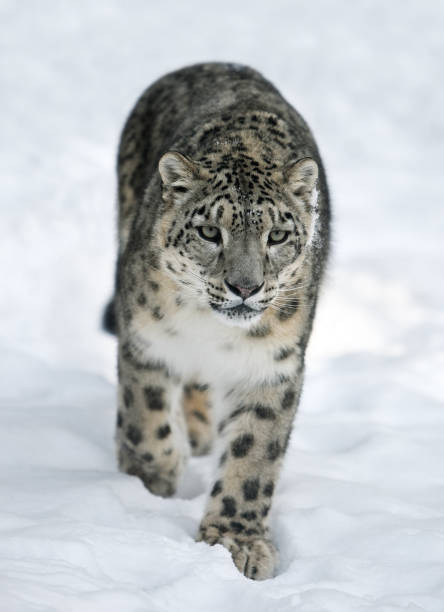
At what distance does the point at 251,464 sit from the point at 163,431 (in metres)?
0.75

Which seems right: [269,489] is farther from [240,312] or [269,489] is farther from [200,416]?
[200,416]

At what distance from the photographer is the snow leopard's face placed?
501 cm

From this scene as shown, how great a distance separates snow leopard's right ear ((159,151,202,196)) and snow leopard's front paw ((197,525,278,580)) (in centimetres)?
167

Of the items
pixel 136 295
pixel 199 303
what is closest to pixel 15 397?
pixel 136 295

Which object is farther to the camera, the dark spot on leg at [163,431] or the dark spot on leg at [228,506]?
the dark spot on leg at [163,431]

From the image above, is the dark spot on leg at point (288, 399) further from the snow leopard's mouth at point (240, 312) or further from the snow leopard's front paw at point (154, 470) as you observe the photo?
the snow leopard's front paw at point (154, 470)

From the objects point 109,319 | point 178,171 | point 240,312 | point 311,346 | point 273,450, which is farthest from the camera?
point 311,346

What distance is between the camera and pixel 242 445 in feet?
18.4

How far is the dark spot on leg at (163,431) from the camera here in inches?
242

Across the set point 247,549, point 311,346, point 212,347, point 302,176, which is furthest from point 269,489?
point 311,346

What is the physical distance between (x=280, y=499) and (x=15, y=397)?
2.21 metres

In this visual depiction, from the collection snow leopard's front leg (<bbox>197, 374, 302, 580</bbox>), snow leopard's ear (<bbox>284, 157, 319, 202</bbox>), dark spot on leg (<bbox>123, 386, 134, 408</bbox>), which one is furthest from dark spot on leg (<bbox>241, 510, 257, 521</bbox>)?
snow leopard's ear (<bbox>284, 157, 319, 202</bbox>)

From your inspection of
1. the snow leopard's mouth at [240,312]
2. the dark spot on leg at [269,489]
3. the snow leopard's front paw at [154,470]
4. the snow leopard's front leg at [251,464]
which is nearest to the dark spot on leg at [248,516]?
the snow leopard's front leg at [251,464]

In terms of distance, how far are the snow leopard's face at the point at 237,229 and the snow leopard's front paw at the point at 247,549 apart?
3.58ft
